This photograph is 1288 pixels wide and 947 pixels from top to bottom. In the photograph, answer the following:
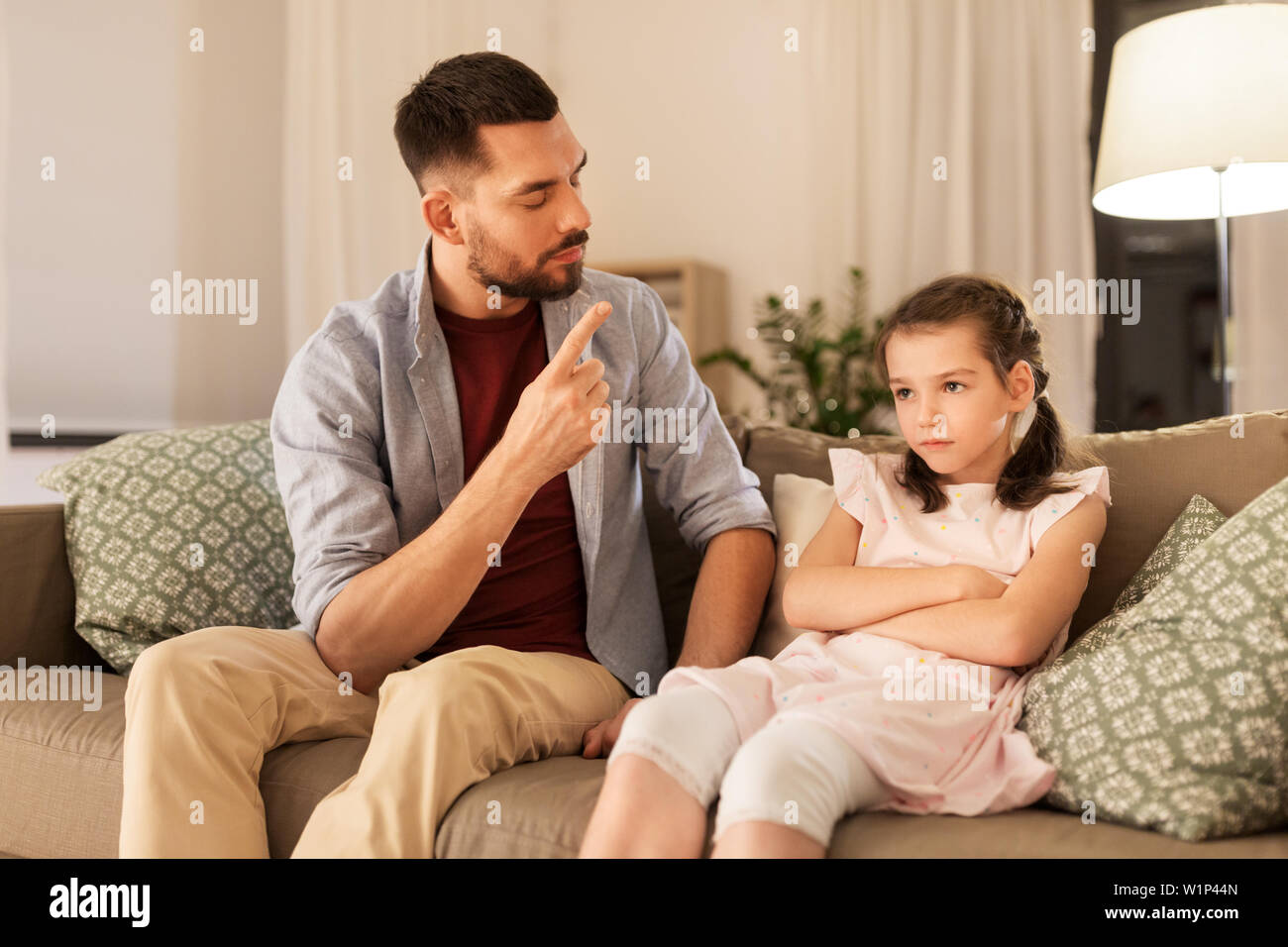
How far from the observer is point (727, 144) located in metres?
3.89

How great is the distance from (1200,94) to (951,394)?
3.60 ft

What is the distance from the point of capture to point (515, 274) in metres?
1.48

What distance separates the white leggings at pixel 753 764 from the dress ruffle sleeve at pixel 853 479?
38cm

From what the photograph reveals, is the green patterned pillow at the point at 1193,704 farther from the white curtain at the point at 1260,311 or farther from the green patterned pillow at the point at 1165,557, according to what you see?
the white curtain at the point at 1260,311

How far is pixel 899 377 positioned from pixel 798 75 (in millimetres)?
2729

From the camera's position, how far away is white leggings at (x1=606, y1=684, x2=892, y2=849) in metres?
0.93

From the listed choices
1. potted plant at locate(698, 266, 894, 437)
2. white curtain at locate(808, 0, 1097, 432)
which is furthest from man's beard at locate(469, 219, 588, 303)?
white curtain at locate(808, 0, 1097, 432)

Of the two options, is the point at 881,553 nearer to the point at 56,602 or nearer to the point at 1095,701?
the point at 1095,701

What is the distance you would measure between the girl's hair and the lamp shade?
0.87 m

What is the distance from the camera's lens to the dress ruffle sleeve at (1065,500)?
4.11ft

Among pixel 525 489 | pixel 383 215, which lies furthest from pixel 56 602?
pixel 383 215

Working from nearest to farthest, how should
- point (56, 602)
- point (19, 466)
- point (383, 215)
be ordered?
point (56, 602)
point (19, 466)
point (383, 215)
